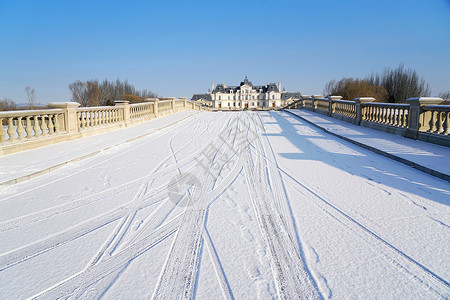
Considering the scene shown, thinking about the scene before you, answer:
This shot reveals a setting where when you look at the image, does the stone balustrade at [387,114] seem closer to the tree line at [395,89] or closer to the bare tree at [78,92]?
the tree line at [395,89]

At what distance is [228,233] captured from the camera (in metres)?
3.69

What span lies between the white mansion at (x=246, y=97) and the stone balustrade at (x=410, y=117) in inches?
4489

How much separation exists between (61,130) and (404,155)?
1152 centimetres

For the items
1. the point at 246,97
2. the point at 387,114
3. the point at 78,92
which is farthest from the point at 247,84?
the point at 387,114

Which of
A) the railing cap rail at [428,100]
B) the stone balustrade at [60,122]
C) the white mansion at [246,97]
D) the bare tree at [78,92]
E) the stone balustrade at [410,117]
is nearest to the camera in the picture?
the stone balustrade at [60,122]

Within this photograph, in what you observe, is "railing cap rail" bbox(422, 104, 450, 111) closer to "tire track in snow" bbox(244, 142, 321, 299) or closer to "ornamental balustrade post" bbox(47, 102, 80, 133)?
"tire track in snow" bbox(244, 142, 321, 299)

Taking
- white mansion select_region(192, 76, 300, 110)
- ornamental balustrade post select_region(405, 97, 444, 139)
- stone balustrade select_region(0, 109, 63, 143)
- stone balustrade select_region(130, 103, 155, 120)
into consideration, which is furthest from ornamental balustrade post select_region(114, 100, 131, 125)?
white mansion select_region(192, 76, 300, 110)

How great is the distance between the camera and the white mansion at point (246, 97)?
129000 mm

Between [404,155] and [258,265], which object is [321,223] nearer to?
[258,265]

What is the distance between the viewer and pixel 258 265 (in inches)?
118

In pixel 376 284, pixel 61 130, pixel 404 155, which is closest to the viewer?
pixel 376 284

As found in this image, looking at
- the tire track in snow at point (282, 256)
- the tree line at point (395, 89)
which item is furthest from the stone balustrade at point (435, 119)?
the tree line at point (395, 89)

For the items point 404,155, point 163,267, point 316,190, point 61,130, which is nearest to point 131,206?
point 163,267

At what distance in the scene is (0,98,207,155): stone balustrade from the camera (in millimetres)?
8758
